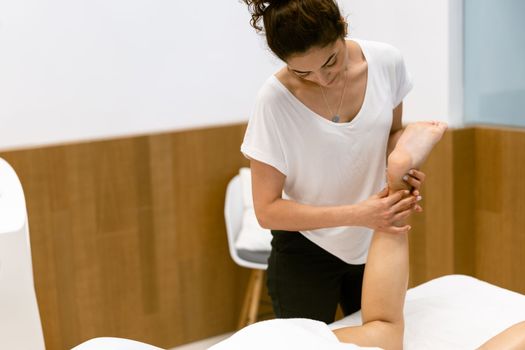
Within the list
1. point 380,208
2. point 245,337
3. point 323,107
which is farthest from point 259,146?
point 245,337

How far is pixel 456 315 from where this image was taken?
1.98 metres

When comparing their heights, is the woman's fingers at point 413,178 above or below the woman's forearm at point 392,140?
below

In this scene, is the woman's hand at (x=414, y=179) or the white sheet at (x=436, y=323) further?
the woman's hand at (x=414, y=179)

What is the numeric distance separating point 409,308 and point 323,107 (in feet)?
1.93

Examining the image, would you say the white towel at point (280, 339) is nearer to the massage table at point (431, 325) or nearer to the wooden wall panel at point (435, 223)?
the massage table at point (431, 325)

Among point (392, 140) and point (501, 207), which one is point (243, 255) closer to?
point (501, 207)

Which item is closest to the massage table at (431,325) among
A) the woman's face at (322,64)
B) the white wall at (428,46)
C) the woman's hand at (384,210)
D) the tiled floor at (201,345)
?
the woman's hand at (384,210)

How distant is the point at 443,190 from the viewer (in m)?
3.09

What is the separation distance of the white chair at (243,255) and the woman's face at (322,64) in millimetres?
1453

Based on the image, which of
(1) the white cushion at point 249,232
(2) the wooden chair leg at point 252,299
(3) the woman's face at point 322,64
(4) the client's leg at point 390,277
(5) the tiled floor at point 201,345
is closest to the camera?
(3) the woman's face at point 322,64

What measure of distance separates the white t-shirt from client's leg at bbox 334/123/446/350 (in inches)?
3.6

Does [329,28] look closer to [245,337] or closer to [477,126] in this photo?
[245,337]

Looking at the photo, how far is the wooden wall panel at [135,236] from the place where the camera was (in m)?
3.06

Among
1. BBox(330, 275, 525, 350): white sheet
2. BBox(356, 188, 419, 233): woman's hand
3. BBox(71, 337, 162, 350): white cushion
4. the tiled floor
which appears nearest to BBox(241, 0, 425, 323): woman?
BBox(356, 188, 419, 233): woman's hand
